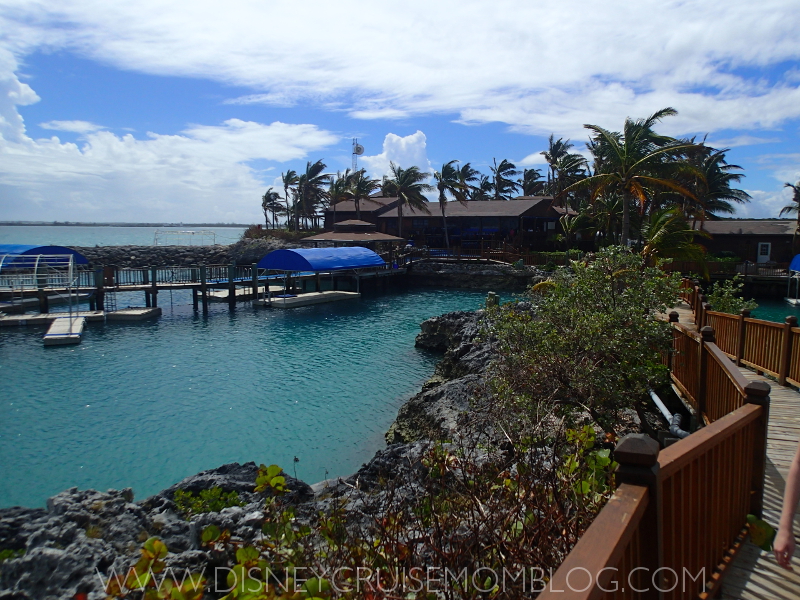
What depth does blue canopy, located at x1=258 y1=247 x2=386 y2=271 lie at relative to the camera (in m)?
36.0

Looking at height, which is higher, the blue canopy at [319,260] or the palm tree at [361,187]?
the palm tree at [361,187]

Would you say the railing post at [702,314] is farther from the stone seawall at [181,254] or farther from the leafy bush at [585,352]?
the stone seawall at [181,254]

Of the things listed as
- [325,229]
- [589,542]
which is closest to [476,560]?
[589,542]

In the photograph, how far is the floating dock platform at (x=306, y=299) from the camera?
34719mm

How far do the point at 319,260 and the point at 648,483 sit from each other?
35.7 metres

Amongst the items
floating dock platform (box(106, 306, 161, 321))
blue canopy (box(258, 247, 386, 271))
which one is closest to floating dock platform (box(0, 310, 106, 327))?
floating dock platform (box(106, 306, 161, 321))

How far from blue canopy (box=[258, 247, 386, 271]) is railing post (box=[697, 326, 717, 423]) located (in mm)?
29553

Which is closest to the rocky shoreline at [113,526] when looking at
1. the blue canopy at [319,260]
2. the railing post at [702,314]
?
the railing post at [702,314]

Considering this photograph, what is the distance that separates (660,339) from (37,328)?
97.9ft

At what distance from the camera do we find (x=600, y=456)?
14.5 ft

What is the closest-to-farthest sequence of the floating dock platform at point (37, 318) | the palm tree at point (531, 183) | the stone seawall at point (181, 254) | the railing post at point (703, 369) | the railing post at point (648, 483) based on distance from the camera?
the railing post at point (648, 483)
the railing post at point (703, 369)
the floating dock platform at point (37, 318)
the stone seawall at point (181, 254)
the palm tree at point (531, 183)

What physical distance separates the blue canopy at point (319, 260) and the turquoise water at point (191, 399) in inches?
266

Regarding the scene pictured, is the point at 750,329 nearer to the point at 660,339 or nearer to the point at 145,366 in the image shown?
the point at 660,339

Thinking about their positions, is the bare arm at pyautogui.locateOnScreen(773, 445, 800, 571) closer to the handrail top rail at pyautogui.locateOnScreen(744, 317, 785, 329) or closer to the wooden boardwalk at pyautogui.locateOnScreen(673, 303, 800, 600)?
the wooden boardwalk at pyautogui.locateOnScreen(673, 303, 800, 600)
